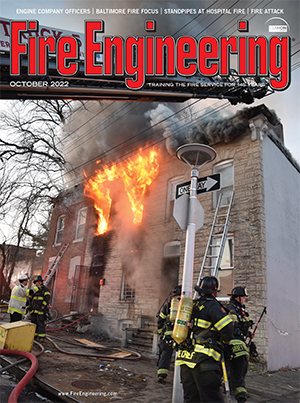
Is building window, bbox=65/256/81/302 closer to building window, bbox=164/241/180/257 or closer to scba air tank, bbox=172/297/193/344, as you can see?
building window, bbox=164/241/180/257

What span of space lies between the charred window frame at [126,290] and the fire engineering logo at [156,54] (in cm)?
821

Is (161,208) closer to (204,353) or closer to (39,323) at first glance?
(39,323)

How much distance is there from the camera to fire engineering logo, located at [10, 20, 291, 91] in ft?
21.5

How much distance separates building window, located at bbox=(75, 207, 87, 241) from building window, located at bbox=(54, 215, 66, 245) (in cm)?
176

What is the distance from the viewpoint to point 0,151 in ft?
40.5

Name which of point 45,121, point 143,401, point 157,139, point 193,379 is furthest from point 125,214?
point 193,379

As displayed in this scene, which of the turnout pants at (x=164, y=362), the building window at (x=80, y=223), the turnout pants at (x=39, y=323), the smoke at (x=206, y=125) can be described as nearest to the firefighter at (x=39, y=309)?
the turnout pants at (x=39, y=323)

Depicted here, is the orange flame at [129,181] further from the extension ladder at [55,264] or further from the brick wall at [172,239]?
the extension ladder at [55,264]

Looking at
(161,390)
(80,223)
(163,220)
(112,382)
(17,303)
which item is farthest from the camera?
(80,223)

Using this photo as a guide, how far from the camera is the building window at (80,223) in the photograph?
55.3 feet

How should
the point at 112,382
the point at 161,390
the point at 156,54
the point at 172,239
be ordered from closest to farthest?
the point at 161,390 < the point at 112,382 < the point at 156,54 < the point at 172,239

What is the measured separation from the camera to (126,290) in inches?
497

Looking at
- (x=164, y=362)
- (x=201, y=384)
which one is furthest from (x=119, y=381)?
(x=201, y=384)

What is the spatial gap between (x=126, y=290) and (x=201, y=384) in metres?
9.59
